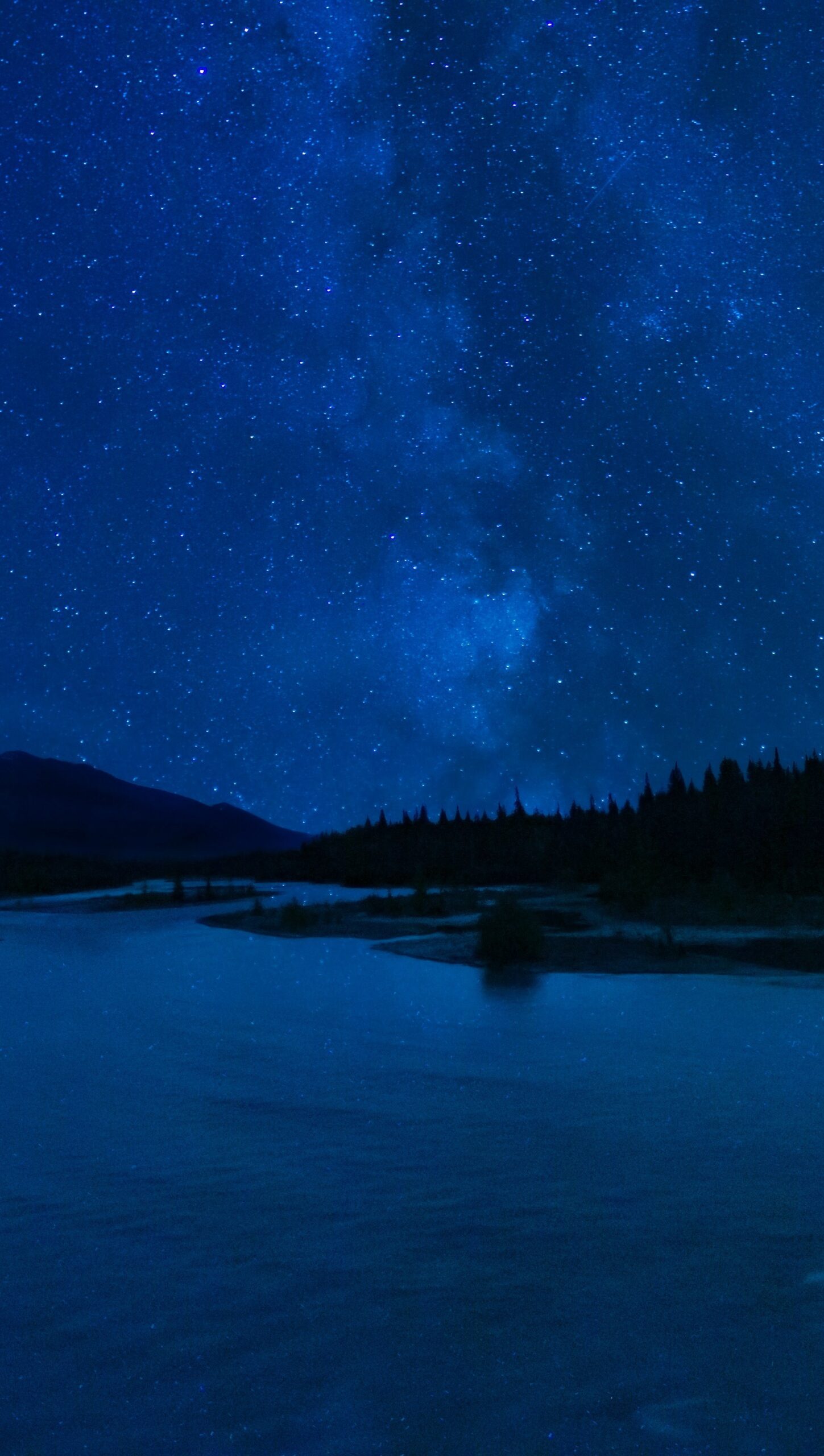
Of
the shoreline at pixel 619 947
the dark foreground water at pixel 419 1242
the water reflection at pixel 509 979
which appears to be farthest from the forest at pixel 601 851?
the dark foreground water at pixel 419 1242

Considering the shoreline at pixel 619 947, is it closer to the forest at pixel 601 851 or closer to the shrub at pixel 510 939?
the shrub at pixel 510 939

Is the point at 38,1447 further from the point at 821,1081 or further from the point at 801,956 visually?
the point at 801,956

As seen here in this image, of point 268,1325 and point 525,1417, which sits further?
point 268,1325

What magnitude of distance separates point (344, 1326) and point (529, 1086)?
26.7ft

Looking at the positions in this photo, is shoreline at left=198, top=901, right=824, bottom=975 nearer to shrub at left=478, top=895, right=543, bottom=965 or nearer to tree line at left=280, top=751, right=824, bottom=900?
shrub at left=478, top=895, right=543, bottom=965

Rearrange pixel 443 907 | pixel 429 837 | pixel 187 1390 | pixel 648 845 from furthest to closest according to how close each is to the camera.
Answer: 1. pixel 429 837
2. pixel 648 845
3. pixel 443 907
4. pixel 187 1390

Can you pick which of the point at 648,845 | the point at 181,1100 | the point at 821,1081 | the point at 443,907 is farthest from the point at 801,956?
the point at 648,845

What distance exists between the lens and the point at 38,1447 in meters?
6.67

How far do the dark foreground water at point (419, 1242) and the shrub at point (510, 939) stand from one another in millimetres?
10615

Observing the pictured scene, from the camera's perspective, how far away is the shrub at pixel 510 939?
3159cm

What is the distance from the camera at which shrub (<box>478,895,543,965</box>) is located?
104 ft

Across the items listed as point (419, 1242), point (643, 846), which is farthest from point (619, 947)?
point (643, 846)

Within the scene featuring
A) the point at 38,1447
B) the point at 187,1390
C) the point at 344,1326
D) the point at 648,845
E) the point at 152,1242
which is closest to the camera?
the point at 38,1447

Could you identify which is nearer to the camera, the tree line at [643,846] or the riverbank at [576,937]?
the riverbank at [576,937]
